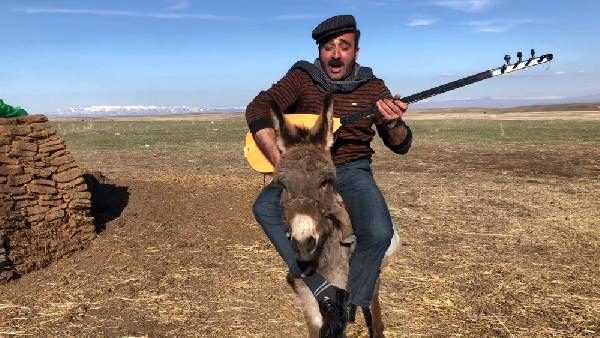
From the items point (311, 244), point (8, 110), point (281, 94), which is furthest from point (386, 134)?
point (8, 110)

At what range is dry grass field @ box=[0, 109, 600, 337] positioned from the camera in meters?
7.55

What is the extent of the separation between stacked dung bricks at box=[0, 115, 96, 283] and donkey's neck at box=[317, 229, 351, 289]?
7089mm

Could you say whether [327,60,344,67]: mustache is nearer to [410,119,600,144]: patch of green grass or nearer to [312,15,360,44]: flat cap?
[312,15,360,44]: flat cap

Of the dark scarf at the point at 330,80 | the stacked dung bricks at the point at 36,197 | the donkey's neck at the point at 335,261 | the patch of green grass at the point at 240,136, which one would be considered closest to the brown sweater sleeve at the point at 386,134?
the dark scarf at the point at 330,80

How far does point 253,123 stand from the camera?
17.4 feet

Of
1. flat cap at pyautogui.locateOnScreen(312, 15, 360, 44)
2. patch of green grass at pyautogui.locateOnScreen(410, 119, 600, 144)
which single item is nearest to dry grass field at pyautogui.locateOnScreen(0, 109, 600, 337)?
flat cap at pyautogui.locateOnScreen(312, 15, 360, 44)

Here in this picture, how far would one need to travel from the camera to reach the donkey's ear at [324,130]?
183 inches

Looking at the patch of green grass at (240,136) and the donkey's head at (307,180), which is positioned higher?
the donkey's head at (307,180)

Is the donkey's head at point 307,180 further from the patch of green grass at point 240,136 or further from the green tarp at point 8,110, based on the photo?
the patch of green grass at point 240,136

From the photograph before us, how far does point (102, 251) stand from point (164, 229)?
1834 mm

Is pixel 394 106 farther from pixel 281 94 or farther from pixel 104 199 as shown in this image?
pixel 104 199

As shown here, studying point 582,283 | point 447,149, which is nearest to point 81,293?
point 582,283

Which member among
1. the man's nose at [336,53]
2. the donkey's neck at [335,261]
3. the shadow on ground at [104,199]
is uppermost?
the man's nose at [336,53]

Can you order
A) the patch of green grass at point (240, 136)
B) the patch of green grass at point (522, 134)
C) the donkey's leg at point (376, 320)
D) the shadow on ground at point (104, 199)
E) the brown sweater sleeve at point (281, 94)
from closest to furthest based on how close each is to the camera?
1. the brown sweater sleeve at point (281, 94)
2. the donkey's leg at point (376, 320)
3. the shadow on ground at point (104, 199)
4. the patch of green grass at point (240, 136)
5. the patch of green grass at point (522, 134)
